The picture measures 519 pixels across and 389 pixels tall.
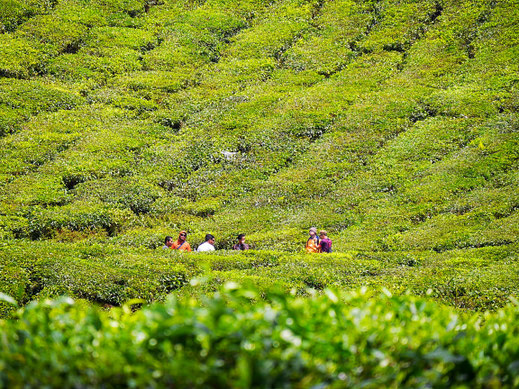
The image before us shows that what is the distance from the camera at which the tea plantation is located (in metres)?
4.02

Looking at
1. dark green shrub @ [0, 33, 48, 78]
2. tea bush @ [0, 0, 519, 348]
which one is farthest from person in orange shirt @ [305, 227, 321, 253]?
dark green shrub @ [0, 33, 48, 78]

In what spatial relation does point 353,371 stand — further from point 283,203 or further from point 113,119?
point 113,119

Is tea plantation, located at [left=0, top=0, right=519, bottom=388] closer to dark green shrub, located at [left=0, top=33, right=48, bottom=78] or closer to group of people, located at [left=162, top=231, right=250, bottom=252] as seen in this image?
dark green shrub, located at [left=0, top=33, right=48, bottom=78]

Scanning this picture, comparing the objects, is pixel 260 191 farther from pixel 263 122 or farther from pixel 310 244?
pixel 310 244

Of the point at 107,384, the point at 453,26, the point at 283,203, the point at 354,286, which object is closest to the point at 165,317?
the point at 107,384

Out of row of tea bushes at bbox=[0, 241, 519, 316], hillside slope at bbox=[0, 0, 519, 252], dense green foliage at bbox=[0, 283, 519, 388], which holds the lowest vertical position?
hillside slope at bbox=[0, 0, 519, 252]

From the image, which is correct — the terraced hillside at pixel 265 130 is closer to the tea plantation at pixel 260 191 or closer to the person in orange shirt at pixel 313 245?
the tea plantation at pixel 260 191

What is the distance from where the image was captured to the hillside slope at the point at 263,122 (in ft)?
86.3

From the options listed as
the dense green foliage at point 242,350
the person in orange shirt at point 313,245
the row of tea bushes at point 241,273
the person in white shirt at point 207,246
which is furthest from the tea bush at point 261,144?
the dense green foliage at point 242,350

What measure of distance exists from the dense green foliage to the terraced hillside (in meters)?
10.8

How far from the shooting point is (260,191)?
30.9 meters

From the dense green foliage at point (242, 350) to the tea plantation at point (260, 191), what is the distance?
0.02 m

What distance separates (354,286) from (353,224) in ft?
37.1

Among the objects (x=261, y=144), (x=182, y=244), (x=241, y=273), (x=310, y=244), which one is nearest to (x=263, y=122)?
(x=261, y=144)
